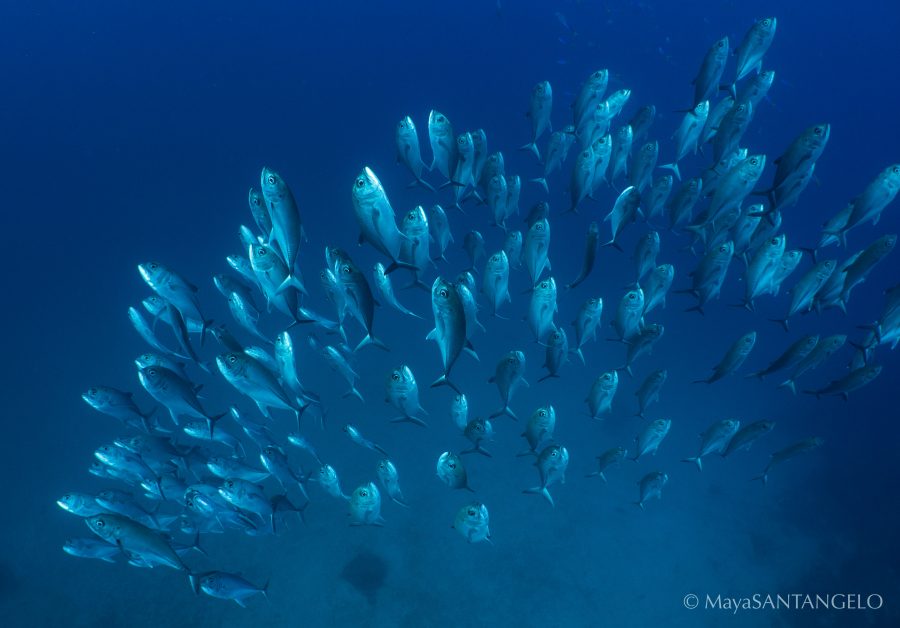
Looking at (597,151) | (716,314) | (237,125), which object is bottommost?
(597,151)

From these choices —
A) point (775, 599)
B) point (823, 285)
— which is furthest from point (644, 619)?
point (823, 285)

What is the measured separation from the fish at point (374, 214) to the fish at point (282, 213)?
40cm

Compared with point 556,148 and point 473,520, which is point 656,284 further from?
point 473,520

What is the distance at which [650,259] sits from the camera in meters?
5.39

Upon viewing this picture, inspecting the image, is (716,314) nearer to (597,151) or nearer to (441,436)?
(441,436)

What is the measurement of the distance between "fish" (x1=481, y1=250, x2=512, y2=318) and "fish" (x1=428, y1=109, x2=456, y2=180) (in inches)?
37.1

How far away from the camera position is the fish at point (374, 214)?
2.92 metres

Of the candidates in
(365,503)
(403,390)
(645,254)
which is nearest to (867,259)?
(645,254)

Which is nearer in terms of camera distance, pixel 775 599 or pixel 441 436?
pixel 775 599

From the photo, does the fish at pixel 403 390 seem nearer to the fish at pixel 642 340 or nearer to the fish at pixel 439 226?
the fish at pixel 439 226

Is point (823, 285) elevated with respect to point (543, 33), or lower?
lower

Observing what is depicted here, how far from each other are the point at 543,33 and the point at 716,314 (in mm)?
38096

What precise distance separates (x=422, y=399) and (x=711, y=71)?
478 inches

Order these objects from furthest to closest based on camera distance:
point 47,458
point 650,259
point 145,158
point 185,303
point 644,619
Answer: point 145,158
point 47,458
point 644,619
point 650,259
point 185,303
